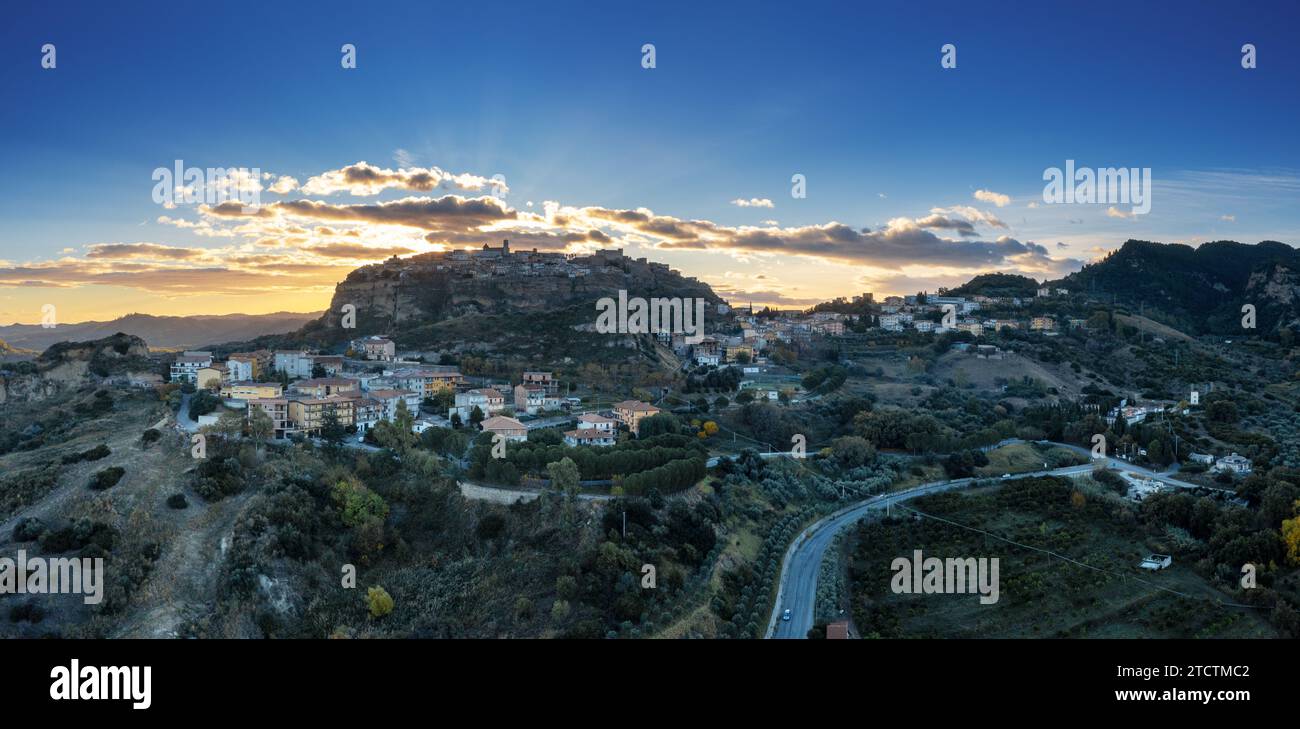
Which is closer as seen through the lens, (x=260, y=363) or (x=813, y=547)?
(x=813, y=547)

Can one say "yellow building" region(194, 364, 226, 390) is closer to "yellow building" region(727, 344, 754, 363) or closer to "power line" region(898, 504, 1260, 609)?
"yellow building" region(727, 344, 754, 363)

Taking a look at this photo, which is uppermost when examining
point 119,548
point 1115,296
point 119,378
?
point 1115,296

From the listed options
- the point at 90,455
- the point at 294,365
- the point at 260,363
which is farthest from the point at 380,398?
the point at 260,363

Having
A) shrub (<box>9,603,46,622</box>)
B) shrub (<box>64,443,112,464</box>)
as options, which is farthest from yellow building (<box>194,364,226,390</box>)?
shrub (<box>9,603,46,622</box>)

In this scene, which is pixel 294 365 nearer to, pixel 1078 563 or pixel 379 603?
pixel 379 603
